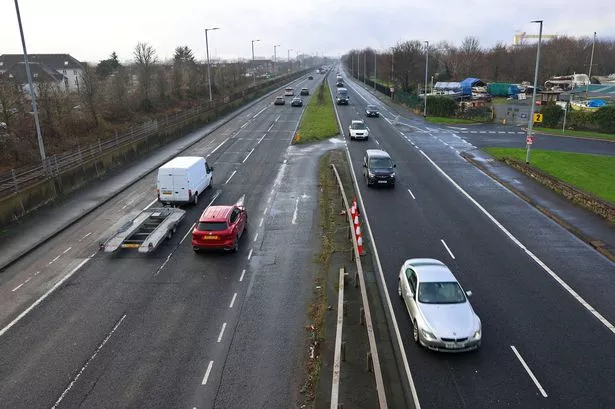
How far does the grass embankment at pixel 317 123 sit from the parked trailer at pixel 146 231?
23862 millimetres

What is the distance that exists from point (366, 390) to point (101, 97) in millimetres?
47740

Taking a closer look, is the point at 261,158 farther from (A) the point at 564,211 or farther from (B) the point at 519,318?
(B) the point at 519,318

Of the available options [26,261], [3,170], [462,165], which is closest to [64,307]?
[26,261]

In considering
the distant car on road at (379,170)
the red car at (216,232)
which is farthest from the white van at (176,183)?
the distant car on road at (379,170)

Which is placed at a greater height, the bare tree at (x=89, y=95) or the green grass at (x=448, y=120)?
the bare tree at (x=89, y=95)

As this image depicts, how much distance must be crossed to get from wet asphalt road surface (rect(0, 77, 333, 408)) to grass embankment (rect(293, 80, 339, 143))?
73.3ft

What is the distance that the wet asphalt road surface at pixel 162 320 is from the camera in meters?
Result: 11.3

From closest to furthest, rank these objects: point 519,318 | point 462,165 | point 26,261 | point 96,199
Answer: point 519,318
point 26,261
point 96,199
point 462,165

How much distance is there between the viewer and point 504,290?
16.1 meters

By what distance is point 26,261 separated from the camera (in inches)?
746

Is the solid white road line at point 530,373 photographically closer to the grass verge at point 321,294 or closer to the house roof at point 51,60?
the grass verge at point 321,294

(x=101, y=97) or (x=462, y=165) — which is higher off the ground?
(x=101, y=97)

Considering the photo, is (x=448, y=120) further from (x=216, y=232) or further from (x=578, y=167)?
(x=216, y=232)

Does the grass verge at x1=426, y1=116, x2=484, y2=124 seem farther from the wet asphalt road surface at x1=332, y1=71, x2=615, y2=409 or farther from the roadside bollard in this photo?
the roadside bollard
